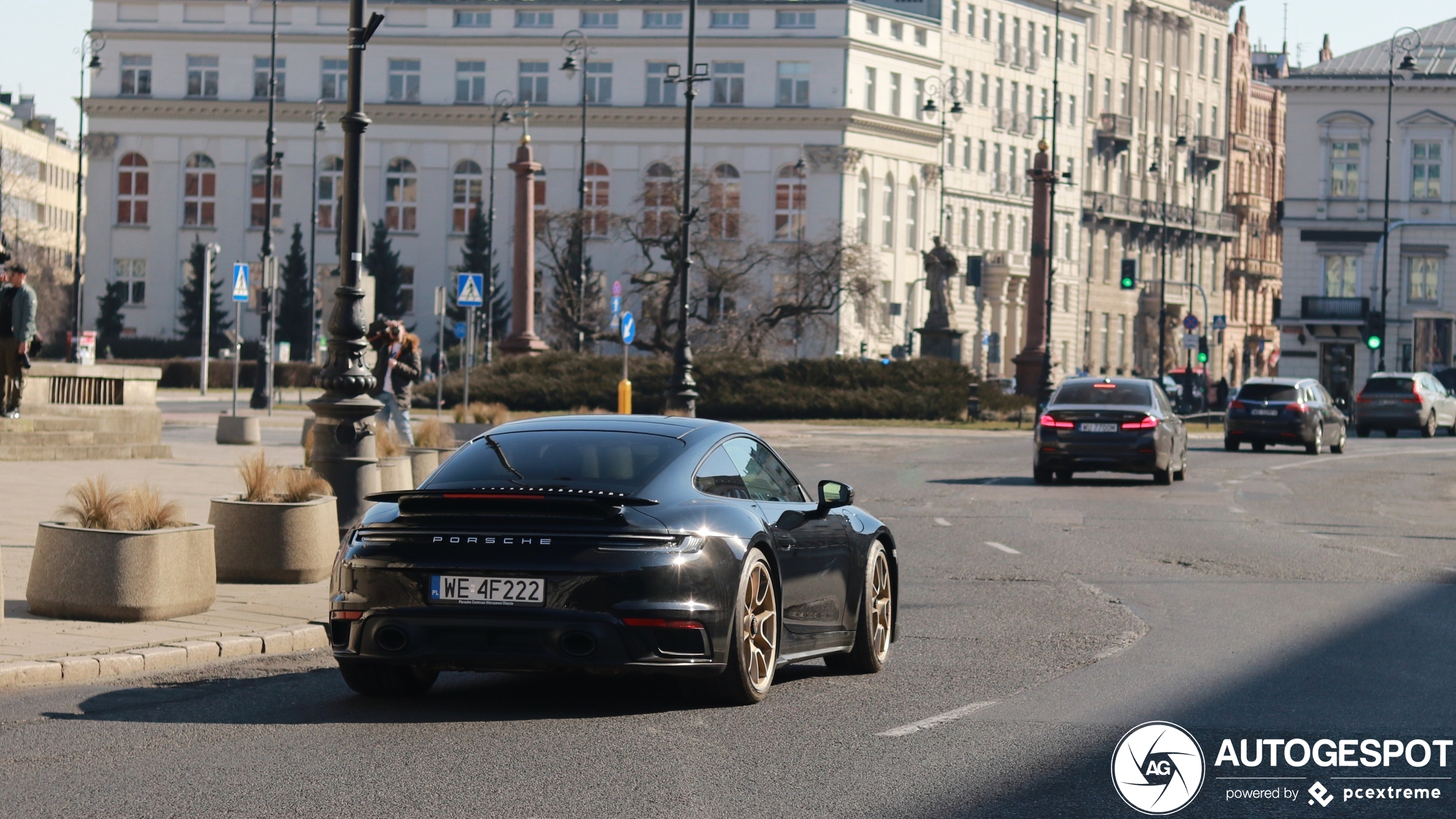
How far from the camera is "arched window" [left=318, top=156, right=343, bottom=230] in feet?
327

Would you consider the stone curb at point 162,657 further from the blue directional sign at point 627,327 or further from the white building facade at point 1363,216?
the white building facade at point 1363,216

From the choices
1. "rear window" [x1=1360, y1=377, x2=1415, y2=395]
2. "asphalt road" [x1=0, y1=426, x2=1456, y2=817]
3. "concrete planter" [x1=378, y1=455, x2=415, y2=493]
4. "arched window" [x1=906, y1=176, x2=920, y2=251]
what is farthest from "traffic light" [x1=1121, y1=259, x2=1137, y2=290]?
"asphalt road" [x1=0, y1=426, x2=1456, y2=817]

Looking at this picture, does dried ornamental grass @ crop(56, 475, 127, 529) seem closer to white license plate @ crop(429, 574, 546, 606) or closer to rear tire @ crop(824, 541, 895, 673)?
white license plate @ crop(429, 574, 546, 606)

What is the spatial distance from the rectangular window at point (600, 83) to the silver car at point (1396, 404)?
2017 inches

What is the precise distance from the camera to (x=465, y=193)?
101 m

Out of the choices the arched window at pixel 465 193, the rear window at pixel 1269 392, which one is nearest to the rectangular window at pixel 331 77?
the arched window at pixel 465 193

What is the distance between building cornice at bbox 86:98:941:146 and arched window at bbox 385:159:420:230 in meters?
2.23

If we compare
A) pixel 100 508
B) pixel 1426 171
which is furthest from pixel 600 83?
pixel 100 508

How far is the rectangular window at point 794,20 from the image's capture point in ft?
324

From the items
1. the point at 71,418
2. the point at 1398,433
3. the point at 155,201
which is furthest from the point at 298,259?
the point at 71,418

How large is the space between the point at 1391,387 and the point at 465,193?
55.7 meters

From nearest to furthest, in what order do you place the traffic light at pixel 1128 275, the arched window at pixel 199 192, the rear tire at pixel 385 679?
the rear tire at pixel 385 679 < the traffic light at pixel 1128 275 < the arched window at pixel 199 192

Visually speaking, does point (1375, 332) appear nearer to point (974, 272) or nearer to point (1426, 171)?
point (974, 272)

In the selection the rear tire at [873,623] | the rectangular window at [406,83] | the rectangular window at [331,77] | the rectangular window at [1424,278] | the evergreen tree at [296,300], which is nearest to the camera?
the rear tire at [873,623]
